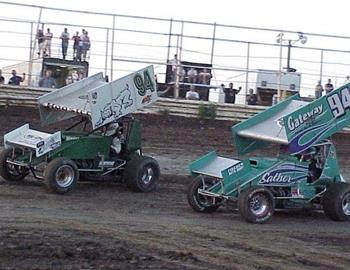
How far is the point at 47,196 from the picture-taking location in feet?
47.2

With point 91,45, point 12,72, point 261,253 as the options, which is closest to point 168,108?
point 91,45

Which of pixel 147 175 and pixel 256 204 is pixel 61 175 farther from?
pixel 256 204

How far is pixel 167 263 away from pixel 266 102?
1779 cm

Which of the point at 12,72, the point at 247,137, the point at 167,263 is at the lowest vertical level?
the point at 167,263

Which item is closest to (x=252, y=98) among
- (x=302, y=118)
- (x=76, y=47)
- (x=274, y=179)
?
(x=76, y=47)

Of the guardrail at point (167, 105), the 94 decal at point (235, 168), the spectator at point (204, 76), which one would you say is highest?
the spectator at point (204, 76)

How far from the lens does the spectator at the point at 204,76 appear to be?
81.9 feet

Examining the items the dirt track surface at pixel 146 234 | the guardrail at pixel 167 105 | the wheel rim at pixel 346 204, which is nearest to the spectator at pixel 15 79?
the guardrail at pixel 167 105

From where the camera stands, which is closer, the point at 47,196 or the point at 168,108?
the point at 47,196

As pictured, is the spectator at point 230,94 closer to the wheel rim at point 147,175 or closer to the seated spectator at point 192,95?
the seated spectator at point 192,95

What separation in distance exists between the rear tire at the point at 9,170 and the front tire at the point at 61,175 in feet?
3.81

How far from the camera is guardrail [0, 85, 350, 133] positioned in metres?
23.2

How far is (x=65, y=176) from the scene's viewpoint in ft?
48.7

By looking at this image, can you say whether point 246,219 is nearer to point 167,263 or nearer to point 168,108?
point 167,263
